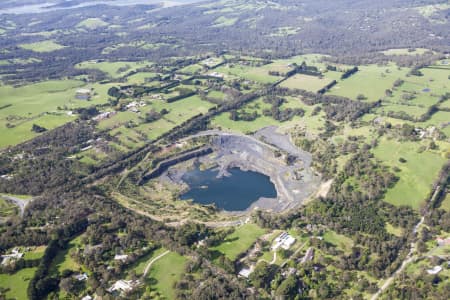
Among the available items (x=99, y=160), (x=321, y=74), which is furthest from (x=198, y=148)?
(x=321, y=74)

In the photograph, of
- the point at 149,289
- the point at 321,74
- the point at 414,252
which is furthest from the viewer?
the point at 321,74

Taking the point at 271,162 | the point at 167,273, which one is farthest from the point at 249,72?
the point at 167,273

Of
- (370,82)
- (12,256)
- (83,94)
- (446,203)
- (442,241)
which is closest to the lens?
(12,256)

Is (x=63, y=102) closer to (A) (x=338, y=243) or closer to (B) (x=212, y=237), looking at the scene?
(B) (x=212, y=237)

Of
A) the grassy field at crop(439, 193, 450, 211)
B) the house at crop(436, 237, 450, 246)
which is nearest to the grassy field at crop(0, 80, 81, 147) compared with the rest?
the grassy field at crop(439, 193, 450, 211)

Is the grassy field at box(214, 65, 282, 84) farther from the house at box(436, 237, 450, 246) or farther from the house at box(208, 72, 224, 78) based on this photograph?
the house at box(436, 237, 450, 246)

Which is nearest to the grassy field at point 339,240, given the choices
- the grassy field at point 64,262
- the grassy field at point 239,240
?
the grassy field at point 239,240

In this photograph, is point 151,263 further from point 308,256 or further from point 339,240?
point 339,240
